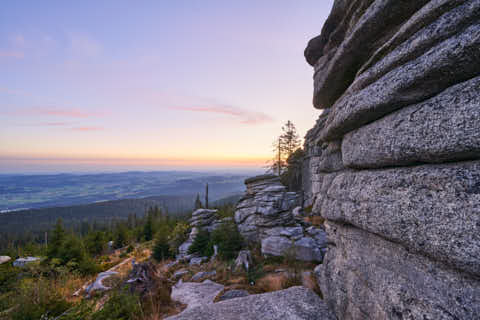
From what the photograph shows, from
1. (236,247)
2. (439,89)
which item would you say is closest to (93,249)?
(236,247)

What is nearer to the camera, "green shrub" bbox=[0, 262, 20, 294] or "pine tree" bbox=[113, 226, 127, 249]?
"green shrub" bbox=[0, 262, 20, 294]

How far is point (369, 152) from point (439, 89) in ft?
5.34

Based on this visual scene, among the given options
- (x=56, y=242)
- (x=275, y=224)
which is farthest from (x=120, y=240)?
(x=275, y=224)

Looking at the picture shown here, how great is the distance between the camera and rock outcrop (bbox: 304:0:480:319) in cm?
256

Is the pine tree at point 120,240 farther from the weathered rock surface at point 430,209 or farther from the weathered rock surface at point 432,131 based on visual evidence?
the weathered rock surface at point 432,131

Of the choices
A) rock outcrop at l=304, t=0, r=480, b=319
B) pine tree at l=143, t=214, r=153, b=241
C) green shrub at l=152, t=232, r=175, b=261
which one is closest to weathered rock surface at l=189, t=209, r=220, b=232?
green shrub at l=152, t=232, r=175, b=261

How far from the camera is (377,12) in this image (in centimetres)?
426

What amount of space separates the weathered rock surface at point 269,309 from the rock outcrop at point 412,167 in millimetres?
634

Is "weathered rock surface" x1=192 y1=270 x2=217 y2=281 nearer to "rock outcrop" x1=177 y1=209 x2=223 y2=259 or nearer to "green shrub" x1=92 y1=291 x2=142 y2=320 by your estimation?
"green shrub" x1=92 y1=291 x2=142 y2=320

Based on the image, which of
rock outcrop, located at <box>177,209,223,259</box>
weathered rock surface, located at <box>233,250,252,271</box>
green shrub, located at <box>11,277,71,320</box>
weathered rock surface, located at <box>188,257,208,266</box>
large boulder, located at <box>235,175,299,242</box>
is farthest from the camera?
rock outcrop, located at <box>177,209,223,259</box>

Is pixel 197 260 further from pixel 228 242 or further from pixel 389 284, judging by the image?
pixel 389 284

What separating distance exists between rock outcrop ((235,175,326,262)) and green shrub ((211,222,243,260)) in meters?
1.62

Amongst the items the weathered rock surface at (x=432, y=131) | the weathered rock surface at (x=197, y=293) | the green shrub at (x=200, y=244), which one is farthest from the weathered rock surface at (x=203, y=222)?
the weathered rock surface at (x=432, y=131)

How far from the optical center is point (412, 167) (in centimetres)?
346
